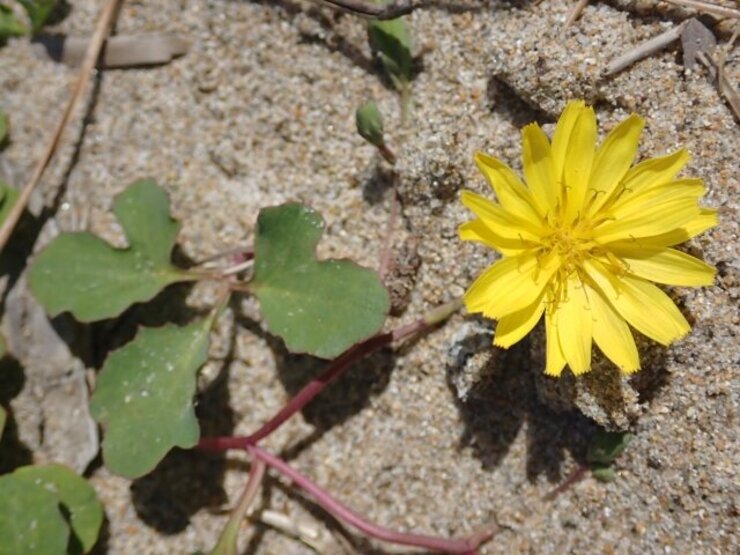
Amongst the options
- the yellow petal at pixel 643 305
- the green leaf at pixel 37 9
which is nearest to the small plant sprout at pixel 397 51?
the yellow petal at pixel 643 305

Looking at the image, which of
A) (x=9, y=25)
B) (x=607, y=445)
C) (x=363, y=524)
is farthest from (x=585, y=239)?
(x=9, y=25)

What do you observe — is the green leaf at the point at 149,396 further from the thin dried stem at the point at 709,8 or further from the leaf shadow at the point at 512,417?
the thin dried stem at the point at 709,8

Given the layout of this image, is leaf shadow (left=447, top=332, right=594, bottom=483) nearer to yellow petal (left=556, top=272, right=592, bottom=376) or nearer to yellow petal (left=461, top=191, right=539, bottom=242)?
yellow petal (left=556, top=272, right=592, bottom=376)

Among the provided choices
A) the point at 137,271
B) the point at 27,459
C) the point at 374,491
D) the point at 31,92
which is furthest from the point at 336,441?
the point at 31,92

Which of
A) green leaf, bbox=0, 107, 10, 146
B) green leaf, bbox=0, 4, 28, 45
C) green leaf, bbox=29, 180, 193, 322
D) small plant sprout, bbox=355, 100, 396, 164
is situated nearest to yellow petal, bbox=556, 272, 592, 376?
small plant sprout, bbox=355, 100, 396, 164

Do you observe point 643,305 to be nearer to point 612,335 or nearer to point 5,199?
point 612,335
